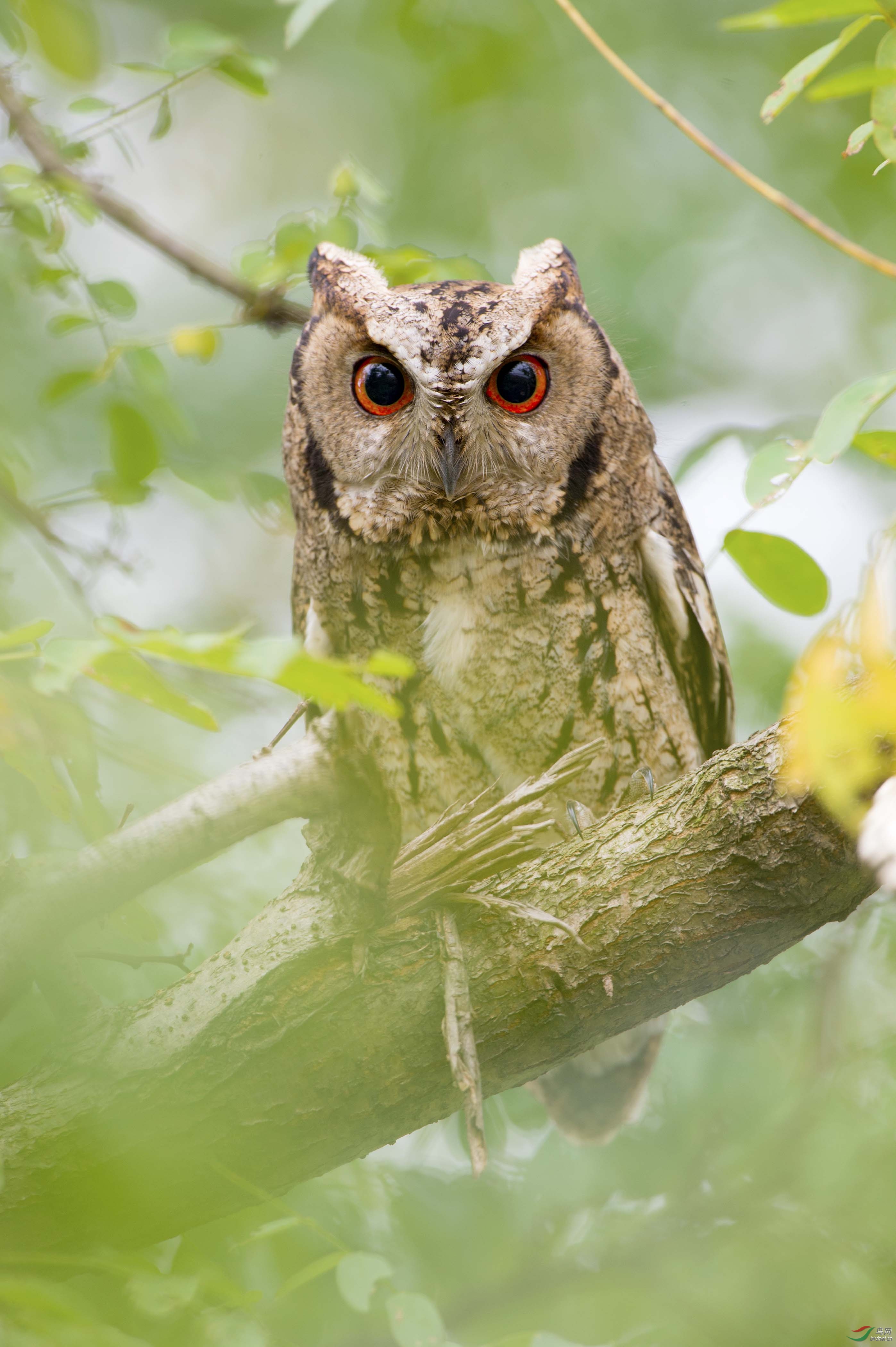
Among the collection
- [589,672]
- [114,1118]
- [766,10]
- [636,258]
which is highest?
[636,258]

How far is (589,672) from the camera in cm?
215

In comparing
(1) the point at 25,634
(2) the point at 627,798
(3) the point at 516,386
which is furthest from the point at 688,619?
(1) the point at 25,634

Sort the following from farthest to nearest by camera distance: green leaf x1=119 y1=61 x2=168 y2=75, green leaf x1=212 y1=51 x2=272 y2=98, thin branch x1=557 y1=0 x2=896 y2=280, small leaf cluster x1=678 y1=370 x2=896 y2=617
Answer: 1. green leaf x1=212 y1=51 x2=272 y2=98
2. green leaf x1=119 y1=61 x2=168 y2=75
3. thin branch x1=557 y1=0 x2=896 y2=280
4. small leaf cluster x1=678 y1=370 x2=896 y2=617

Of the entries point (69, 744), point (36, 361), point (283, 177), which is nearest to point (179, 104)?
point (283, 177)

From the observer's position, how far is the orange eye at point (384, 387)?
2.11m

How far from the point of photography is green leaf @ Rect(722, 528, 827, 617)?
1.42m

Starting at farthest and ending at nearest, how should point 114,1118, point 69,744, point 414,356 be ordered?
1. point 414,356
2. point 114,1118
3. point 69,744

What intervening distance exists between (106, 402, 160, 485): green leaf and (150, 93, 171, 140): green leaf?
50 cm

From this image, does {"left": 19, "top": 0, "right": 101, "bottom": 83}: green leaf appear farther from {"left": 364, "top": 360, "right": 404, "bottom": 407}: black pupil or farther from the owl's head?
{"left": 364, "top": 360, "right": 404, "bottom": 407}: black pupil

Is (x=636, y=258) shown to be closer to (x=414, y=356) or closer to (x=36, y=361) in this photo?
(x=36, y=361)

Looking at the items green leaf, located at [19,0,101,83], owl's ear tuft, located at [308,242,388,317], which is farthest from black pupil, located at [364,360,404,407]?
green leaf, located at [19,0,101,83]

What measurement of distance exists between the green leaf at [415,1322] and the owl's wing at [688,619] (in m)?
1.35

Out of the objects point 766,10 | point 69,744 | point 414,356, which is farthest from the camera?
point 414,356

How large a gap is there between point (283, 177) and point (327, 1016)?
15.1 feet
